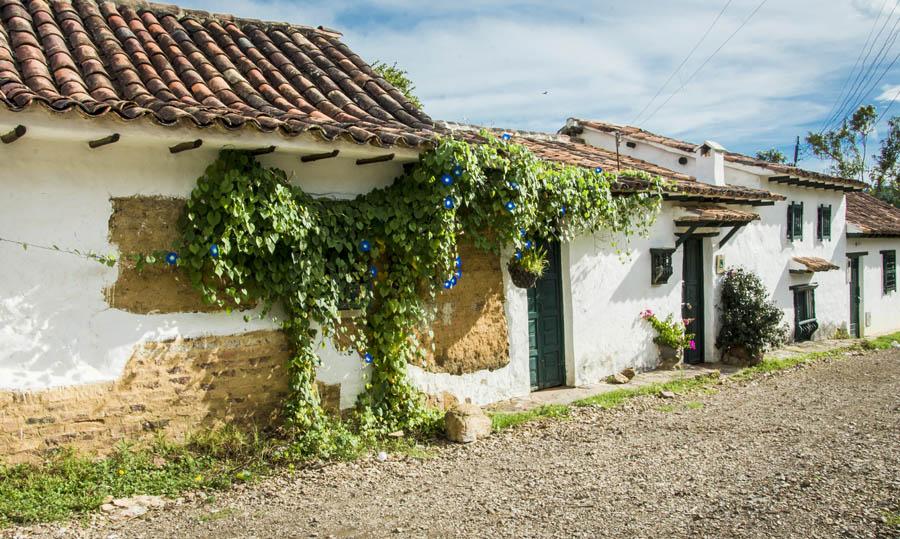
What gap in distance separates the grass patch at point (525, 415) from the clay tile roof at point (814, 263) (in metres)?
8.69

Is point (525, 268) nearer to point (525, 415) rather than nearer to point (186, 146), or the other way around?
point (525, 415)

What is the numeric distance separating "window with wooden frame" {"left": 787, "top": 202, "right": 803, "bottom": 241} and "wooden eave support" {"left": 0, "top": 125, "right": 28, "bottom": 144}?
44.7 ft

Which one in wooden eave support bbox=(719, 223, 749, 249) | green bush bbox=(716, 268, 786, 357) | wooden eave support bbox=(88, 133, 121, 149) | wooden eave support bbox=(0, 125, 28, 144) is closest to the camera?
wooden eave support bbox=(0, 125, 28, 144)

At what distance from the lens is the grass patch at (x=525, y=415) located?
7084 millimetres

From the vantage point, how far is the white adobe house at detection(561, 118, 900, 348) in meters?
12.6

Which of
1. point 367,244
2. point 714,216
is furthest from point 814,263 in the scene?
point 367,244

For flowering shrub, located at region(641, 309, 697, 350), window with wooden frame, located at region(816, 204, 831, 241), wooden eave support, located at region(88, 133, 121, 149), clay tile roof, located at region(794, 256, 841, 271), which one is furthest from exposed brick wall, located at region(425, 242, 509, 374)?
window with wooden frame, located at region(816, 204, 831, 241)

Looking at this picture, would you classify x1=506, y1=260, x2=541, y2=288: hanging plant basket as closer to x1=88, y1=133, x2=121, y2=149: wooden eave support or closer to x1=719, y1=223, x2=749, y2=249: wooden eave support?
x1=88, y1=133, x2=121, y2=149: wooden eave support

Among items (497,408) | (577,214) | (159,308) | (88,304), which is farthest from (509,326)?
(88,304)

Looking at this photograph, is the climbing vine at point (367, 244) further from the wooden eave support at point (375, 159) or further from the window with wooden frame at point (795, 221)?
the window with wooden frame at point (795, 221)

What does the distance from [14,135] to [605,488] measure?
16.1 ft

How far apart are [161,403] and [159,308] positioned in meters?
0.77

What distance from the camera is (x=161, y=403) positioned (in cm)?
565

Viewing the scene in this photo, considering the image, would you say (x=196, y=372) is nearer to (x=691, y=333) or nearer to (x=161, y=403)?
(x=161, y=403)
